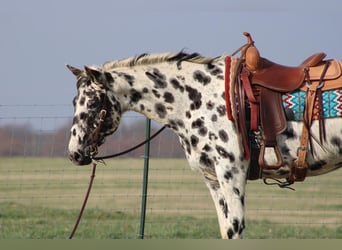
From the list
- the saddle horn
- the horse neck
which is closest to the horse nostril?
the horse neck

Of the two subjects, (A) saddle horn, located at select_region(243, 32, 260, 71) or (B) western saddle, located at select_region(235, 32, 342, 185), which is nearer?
(B) western saddle, located at select_region(235, 32, 342, 185)

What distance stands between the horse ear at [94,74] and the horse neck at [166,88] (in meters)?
0.14

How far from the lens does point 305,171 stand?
22.0 ft

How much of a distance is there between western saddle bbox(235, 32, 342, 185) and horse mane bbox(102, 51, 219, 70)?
36 centimetres

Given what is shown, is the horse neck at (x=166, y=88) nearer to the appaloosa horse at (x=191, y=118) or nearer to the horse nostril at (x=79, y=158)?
the appaloosa horse at (x=191, y=118)

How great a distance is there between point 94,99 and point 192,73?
802 mm

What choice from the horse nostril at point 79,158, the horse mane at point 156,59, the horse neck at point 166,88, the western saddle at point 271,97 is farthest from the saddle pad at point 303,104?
the horse nostril at point 79,158

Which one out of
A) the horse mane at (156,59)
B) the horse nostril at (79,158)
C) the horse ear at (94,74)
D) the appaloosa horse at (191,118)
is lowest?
the horse nostril at (79,158)

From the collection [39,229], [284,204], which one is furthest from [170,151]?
[284,204]

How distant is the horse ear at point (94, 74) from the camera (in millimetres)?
6781

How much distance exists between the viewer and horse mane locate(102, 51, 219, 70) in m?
6.93

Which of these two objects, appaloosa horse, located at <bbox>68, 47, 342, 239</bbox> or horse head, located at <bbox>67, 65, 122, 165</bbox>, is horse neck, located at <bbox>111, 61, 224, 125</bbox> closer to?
appaloosa horse, located at <bbox>68, 47, 342, 239</bbox>

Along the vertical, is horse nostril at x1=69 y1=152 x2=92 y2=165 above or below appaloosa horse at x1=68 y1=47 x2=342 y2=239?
below

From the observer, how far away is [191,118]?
6.72 m
